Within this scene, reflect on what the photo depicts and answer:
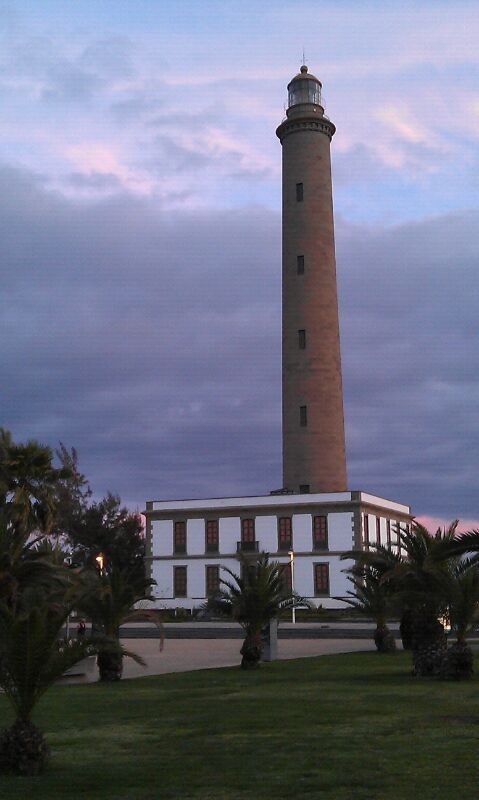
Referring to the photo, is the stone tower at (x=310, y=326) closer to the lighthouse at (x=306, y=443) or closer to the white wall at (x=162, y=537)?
the lighthouse at (x=306, y=443)

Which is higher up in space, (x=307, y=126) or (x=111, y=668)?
(x=307, y=126)

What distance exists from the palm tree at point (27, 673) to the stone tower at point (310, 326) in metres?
42.3

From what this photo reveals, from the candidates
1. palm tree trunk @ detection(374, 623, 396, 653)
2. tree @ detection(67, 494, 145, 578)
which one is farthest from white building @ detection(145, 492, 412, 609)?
palm tree trunk @ detection(374, 623, 396, 653)

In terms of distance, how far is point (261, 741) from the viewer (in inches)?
430

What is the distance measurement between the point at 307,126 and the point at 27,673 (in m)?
49.2

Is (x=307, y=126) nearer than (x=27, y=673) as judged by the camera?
No

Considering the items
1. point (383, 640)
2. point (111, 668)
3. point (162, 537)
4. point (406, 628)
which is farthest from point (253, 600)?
point (162, 537)

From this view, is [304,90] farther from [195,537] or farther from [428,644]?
[428,644]

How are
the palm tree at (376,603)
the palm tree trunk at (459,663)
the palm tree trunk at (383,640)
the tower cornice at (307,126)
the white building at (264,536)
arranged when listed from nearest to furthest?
the palm tree trunk at (459,663) < the palm tree at (376,603) < the palm tree trunk at (383,640) < the white building at (264,536) < the tower cornice at (307,126)

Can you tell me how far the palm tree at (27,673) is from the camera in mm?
9445

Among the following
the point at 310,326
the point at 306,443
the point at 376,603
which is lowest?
the point at 376,603

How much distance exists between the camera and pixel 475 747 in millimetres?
10242

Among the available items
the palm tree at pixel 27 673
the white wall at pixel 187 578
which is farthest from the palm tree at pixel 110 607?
the white wall at pixel 187 578

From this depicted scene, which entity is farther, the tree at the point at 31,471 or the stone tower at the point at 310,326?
the stone tower at the point at 310,326
